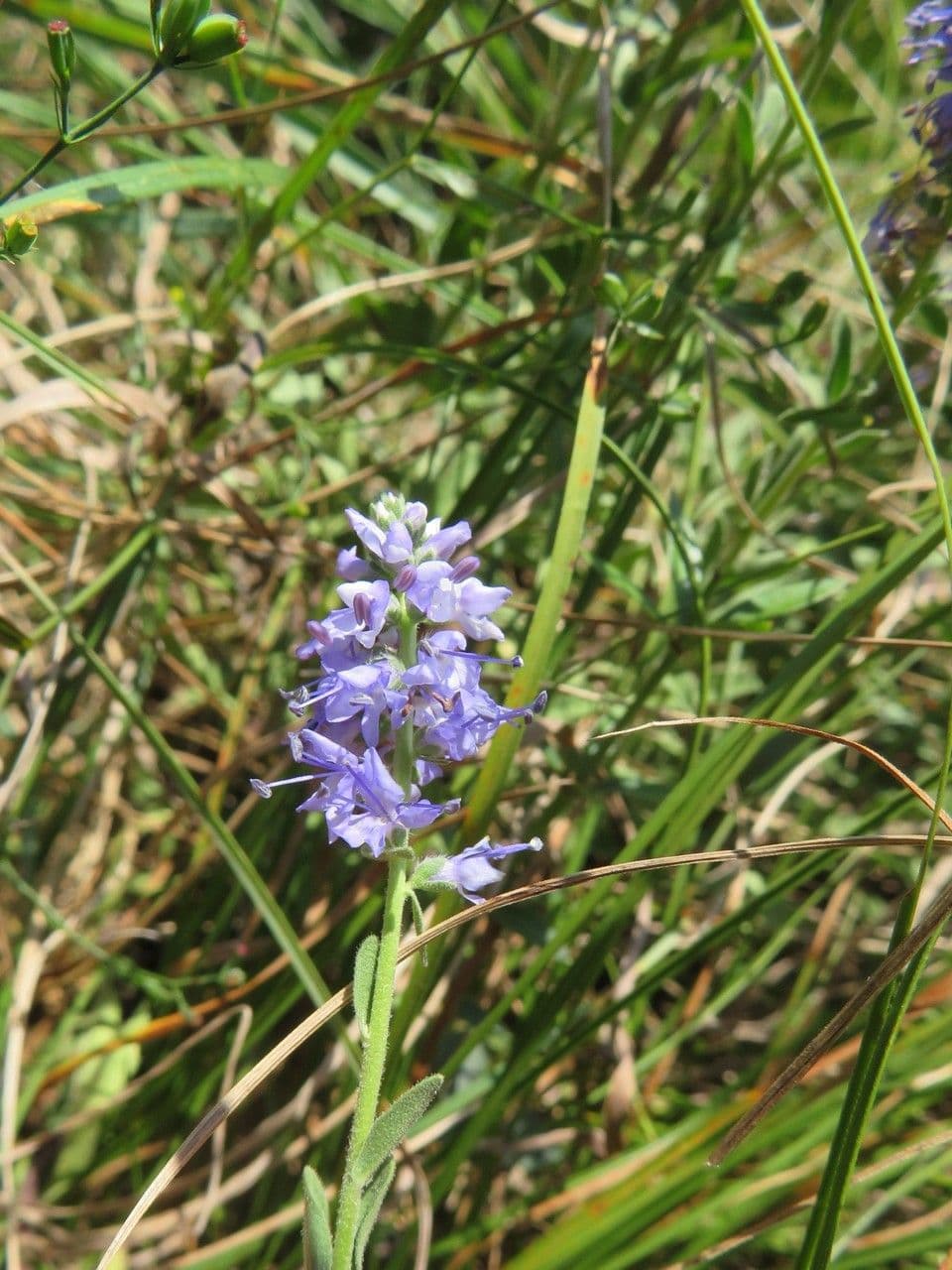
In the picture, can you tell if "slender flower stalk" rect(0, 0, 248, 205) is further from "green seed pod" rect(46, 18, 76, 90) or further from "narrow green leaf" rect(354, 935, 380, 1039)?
"narrow green leaf" rect(354, 935, 380, 1039)

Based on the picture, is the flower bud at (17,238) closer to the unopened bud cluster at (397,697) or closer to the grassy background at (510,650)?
the grassy background at (510,650)

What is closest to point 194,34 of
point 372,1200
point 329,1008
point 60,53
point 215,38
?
point 215,38

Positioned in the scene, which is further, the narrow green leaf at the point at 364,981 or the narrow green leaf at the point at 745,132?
the narrow green leaf at the point at 745,132

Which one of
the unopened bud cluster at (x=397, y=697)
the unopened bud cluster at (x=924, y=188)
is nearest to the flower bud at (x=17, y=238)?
the unopened bud cluster at (x=397, y=697)

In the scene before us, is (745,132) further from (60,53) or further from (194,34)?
(60,53)

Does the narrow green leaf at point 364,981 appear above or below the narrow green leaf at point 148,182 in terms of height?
below

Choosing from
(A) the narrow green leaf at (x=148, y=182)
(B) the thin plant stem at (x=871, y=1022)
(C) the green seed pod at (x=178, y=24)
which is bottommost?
(B) the thin plant stem at (x=871, y=1022)

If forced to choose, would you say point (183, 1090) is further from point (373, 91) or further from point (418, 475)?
point (373, 91)
